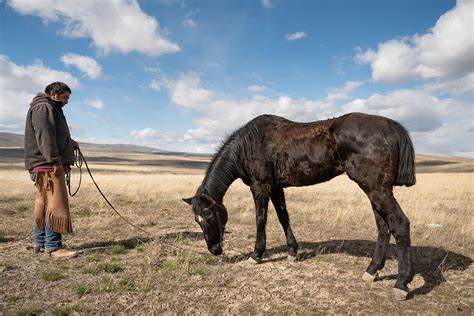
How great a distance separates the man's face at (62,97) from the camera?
21.1 feet

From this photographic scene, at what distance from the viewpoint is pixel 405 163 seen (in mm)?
5184

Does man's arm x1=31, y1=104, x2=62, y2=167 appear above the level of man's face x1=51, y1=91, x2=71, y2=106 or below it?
below

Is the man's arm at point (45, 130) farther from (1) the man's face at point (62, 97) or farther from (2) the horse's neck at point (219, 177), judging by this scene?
(2) the horse's neck at point (219, 177)

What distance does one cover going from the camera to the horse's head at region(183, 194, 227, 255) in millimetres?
6195

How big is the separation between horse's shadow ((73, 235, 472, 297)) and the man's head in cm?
321

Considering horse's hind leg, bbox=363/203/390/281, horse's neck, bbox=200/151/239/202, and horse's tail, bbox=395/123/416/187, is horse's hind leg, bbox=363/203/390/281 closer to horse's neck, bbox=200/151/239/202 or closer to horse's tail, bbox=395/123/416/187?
horse's tail, bbox=395/123/416/187

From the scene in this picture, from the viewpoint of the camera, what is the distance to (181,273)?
5465mm

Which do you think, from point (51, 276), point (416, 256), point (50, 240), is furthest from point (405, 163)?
point (50, 240)

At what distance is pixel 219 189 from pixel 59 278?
3.17m

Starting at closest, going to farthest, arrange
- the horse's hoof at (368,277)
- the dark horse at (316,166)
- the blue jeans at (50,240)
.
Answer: the dark horse at (316,166), the horse's hoof at (368,277), the blue jeans at (50,240)

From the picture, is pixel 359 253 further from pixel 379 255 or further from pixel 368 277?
pixel 368 277

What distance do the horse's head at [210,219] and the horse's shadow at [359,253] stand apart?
48 centimetres

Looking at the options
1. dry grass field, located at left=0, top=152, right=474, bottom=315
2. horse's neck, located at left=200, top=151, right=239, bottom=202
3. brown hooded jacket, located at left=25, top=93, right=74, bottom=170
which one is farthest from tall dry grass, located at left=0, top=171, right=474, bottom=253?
brown hooded jacket, located at left=25, top=93, right=74, bottom=170

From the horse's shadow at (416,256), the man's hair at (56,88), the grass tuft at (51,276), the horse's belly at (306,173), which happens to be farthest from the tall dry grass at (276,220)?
the man's hair at (56,88)
